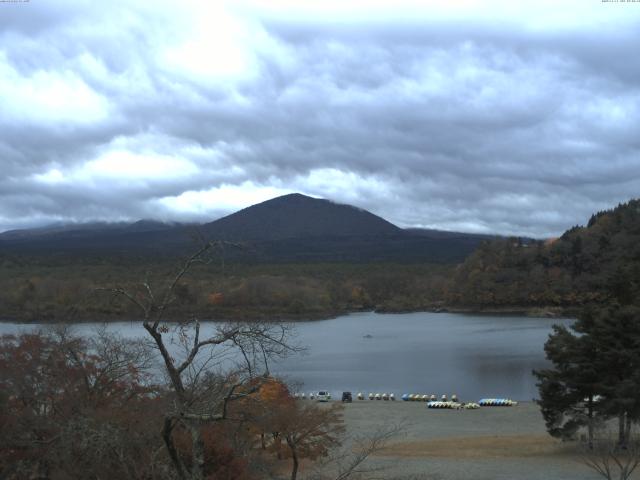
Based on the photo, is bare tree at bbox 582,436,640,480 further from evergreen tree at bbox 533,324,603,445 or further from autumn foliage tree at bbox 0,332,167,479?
autumn foliage tree at bbox 0,332,167,479

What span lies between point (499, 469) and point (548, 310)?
96.9 m

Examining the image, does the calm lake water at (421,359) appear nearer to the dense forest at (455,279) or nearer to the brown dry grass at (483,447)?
the brown dry grass at (483,447)

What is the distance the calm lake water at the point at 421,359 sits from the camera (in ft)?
145

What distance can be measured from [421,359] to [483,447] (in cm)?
3475

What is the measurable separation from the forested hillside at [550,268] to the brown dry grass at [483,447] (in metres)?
92.7

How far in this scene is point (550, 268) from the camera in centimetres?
12706

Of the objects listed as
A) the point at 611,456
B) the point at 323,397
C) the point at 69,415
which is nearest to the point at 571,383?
the point at 611,456

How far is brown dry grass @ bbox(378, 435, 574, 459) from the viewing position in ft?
70.5

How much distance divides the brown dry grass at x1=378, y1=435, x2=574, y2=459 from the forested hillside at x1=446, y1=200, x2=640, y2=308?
92.7 metres

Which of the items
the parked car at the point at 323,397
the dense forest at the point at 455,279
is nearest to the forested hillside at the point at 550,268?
the dense forest at the point at 455,279

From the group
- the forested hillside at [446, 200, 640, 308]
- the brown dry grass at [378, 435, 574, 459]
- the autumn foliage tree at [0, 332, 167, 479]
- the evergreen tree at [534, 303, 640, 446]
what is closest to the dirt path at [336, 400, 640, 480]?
the brown dry grass at [378, 435, 574, 459]

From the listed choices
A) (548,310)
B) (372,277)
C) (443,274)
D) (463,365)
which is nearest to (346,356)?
(463,365)

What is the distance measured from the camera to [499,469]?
18.9m

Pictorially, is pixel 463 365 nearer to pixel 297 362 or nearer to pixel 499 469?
pixel 297 362
